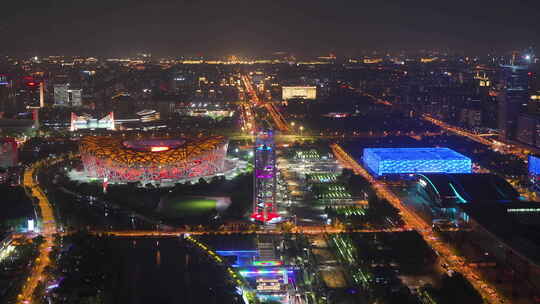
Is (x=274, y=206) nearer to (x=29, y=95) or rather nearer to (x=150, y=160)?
(x=150, y=160)

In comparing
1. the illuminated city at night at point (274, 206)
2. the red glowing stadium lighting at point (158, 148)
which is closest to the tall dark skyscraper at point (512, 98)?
the illuminated city at night at point (274, 206)

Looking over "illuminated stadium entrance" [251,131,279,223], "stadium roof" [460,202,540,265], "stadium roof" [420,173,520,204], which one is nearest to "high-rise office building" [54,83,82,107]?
"illuminated stadium entrance" [251,131,279,223]

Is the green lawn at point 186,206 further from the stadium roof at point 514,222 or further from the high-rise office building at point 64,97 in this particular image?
the high-rise office building at point 64,97

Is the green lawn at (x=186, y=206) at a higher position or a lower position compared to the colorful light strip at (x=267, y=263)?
higher

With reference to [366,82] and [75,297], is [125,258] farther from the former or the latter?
[366,82]

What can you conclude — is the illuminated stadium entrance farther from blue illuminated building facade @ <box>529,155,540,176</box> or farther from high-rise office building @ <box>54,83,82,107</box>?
high-rise office building @ <box>54,83,82,107</box>

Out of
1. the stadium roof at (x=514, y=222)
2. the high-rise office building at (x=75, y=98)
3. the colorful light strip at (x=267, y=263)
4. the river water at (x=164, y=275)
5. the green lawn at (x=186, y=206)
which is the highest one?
the high-rise office building at (x=75, y=98)
